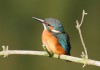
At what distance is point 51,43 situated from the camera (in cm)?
493

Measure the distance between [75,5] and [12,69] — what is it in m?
1.58

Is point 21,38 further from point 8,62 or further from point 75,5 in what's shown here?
point 75,5

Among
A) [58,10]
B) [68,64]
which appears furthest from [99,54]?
[58,10]

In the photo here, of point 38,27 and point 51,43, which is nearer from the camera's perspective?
point 51,43

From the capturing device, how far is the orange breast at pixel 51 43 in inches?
192

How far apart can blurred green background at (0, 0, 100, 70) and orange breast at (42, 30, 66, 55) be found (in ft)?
13.2

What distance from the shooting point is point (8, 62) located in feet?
30.2

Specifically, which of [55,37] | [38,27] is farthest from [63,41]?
[38,27]

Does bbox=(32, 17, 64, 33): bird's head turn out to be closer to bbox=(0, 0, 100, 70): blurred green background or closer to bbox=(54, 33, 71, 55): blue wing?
bbox=(54, 33, 71, 55): blue wing

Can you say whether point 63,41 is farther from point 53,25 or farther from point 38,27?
point 38,27

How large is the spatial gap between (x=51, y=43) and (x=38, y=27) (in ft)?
15.0

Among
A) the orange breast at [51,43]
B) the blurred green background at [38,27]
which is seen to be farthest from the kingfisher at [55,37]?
the blurred green background at [38,27]

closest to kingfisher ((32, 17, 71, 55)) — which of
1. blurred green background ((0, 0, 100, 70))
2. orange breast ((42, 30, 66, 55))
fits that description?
orange breast ((42, 30, 66, 55))

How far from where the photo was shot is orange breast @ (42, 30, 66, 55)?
4.88 meters
